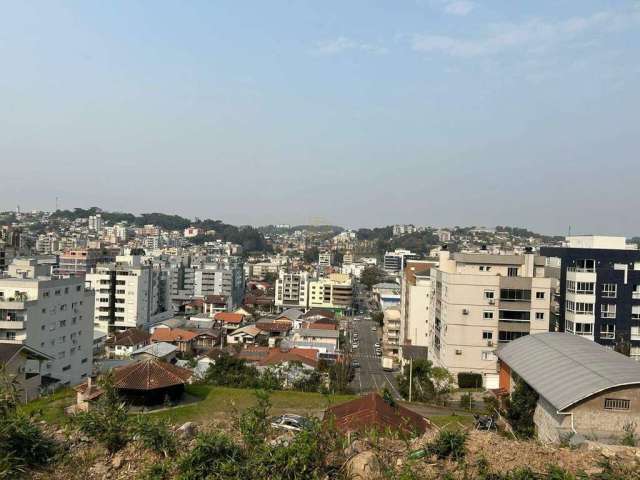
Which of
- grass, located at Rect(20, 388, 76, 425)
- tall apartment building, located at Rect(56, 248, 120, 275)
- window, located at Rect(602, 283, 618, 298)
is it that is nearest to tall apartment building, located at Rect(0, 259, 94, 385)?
grass, located at Rect(20, 388, 76, 425)

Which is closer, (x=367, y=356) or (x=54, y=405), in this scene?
(x=54, y=405)

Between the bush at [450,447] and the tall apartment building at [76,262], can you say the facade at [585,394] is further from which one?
the tall apartment building at [76,262]

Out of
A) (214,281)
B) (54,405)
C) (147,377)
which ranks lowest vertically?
(214,281)

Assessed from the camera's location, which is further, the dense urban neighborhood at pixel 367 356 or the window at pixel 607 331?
the window at pixel 607 331

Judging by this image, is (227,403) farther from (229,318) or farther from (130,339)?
(229,318)

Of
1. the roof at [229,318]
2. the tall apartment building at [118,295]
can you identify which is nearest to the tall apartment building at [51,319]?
the tall apartment building at [118,295]

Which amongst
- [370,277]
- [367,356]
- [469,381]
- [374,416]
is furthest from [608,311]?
[370,277]

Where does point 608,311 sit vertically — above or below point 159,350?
above

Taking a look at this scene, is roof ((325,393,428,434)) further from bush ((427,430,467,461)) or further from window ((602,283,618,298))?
window ((602,283,618,298))
